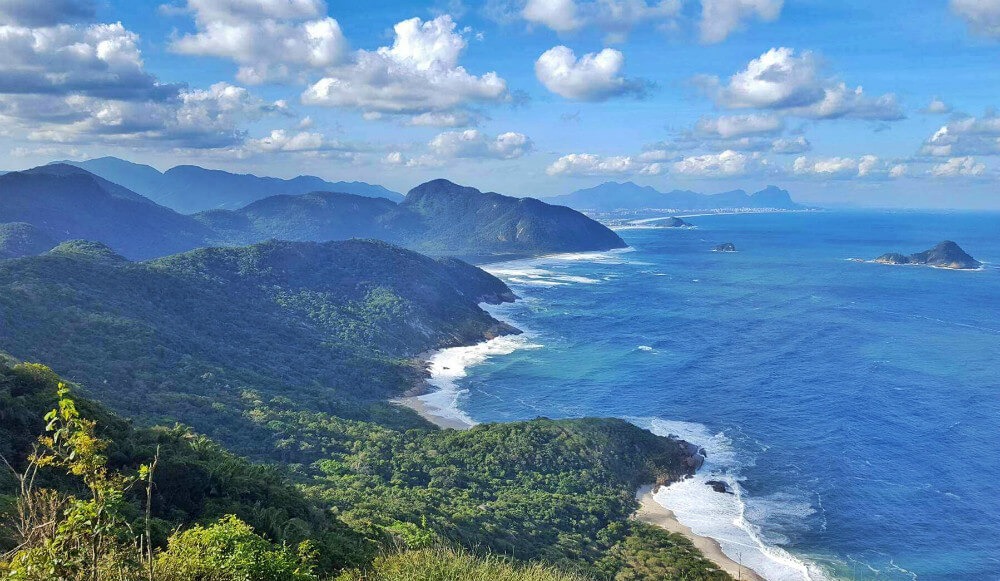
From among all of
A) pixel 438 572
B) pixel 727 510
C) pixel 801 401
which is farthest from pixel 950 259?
pixel 438 572

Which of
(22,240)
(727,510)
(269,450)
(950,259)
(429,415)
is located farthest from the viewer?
(950,259)

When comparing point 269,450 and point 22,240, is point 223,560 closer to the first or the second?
point 269,450

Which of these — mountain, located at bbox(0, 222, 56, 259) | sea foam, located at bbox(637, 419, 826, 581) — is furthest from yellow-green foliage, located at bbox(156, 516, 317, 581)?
mountain, located at bbox(0, 222, 56, 259)

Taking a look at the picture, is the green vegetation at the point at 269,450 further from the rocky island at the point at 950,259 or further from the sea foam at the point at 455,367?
the rocky island at the point at 950,259

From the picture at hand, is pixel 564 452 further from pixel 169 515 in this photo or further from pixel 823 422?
pixel 169 515

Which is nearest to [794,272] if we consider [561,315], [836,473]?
[561,315]

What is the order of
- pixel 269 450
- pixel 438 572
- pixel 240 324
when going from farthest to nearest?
pixel 240 324, pixel 269 450, pixel 438 572
